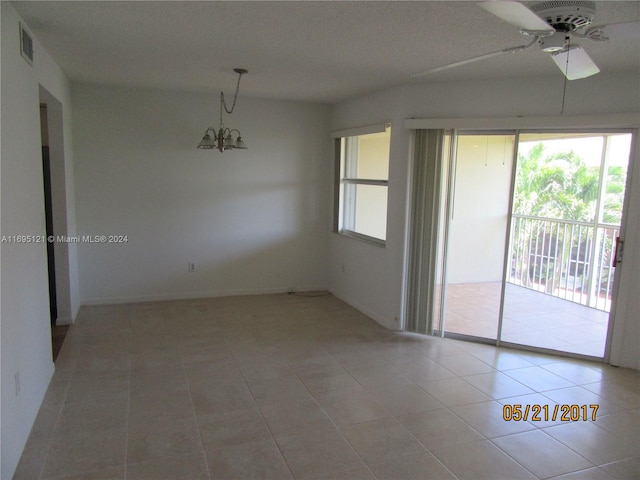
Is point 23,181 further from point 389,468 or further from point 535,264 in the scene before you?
point 535,264

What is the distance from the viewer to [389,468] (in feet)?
7.89

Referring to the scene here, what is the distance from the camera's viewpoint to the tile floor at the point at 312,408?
2.43 m

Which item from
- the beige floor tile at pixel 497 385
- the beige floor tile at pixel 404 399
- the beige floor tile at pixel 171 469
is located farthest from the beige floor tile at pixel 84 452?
the beige floor tile at pixel 497 385

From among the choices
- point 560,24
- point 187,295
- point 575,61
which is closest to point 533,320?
point 575,61

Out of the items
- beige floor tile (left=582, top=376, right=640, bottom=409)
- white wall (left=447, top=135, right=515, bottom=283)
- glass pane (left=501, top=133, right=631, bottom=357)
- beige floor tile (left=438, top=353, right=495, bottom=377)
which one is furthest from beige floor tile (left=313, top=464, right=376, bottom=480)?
white wall (left=447, top=135, right=515, bottom=283)

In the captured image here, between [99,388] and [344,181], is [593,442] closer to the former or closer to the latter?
[99,388]

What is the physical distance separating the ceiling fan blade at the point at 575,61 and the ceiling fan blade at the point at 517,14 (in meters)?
0.33

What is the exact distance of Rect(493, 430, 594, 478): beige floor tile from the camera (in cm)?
244

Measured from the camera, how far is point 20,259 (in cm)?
255

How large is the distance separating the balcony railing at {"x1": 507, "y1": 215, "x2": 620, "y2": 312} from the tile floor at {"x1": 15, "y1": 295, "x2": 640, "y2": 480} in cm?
135

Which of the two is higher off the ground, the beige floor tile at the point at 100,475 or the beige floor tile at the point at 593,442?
the beige floor tile at the point at 593,442

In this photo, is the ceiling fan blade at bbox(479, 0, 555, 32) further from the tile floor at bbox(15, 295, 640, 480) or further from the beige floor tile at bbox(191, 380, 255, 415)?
the beige floor tile at bbox(191, 380, 255, 415)

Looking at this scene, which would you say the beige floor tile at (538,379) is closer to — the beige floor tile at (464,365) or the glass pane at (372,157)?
the beige floor tile at (464,365)

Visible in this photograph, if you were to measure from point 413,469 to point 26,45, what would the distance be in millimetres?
3274
